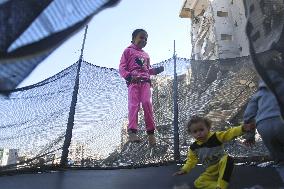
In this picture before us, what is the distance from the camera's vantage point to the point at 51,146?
13.1 feet

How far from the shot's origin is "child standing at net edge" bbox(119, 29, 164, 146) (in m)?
3.86

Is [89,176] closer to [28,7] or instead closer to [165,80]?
[28,7]

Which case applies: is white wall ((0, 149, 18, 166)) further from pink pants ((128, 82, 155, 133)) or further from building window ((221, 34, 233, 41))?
building window ((221, 34, 233, 41))

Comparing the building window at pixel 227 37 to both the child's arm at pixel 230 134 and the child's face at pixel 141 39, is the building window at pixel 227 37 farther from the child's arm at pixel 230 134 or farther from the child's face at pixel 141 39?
the child's arm at pixel 230 134

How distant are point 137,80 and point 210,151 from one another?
5.20ft

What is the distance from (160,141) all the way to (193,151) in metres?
2.43

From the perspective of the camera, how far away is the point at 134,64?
4043 millimetres

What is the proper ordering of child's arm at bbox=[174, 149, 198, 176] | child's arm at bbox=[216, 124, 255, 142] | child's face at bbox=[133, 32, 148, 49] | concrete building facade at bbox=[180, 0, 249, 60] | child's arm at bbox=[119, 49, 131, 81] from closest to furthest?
child's arm at bbox=[216, 124, 255, 142] < child's arm at bbox=[174, 149, 198, 176] < child's arm at bbox=[119, 49, 131, 81] < child's face at bbox=[133, 32, 148, 49] < concrete building facade at bbox=[180, 0, 249, 60]

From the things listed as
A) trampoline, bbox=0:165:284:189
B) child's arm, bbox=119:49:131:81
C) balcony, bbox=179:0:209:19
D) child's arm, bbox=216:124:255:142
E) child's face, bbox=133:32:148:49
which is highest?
balcony, bbox=179:0:209:19

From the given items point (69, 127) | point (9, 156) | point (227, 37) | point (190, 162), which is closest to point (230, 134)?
point (190, 162)

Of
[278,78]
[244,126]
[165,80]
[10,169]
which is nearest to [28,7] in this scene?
[278,78]

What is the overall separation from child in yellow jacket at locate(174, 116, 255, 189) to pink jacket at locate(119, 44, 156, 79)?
1481 millimetres

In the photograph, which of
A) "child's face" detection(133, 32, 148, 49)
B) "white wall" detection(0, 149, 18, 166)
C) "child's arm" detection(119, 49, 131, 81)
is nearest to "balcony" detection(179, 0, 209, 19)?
"child's face" detection(133, 32, 148, 49)

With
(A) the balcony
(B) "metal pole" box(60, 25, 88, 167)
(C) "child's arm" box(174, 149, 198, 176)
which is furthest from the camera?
(A) the balcony
